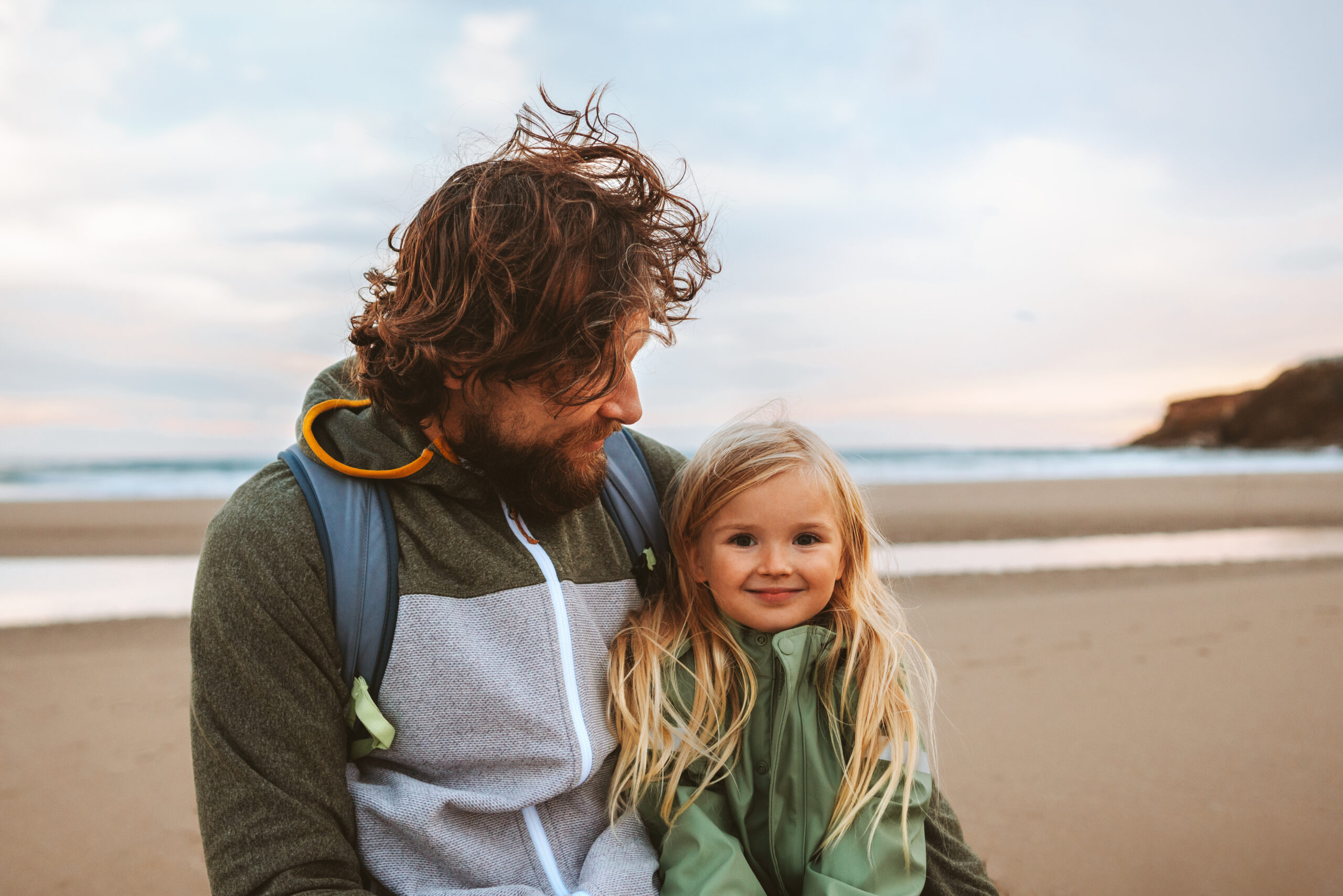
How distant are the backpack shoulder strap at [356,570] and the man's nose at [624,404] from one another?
0.46m

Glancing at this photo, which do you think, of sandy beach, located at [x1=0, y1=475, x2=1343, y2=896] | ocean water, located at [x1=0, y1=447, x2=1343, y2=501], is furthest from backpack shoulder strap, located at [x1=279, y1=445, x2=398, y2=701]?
ocean water, located at [x1=0, y1=447, x2=1343, y2=501]

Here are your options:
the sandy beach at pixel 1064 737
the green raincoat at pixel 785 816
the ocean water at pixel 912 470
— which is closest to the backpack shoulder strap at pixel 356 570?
the green raincoat at pixel 785 816

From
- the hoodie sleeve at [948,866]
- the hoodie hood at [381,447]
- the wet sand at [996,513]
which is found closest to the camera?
the hoodie hood at [381,447]

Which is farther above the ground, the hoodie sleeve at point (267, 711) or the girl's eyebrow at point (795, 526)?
the girl's eyebrow at point (795, 526)

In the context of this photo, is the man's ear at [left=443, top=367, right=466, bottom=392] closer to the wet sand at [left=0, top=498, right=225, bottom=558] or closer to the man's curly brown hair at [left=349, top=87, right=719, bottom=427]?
the man's curly brown hair at [left=349, top=87, right=719, bottom=427]

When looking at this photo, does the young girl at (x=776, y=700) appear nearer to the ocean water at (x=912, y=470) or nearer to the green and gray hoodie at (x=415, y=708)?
the green and gray hoodie at (x=415, y=708)

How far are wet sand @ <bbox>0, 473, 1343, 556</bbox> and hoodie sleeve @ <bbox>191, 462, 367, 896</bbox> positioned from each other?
9512 millimetres

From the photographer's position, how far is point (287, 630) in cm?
141

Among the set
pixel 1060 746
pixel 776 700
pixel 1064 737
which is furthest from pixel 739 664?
pixel 1064 737

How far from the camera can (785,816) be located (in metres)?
1.81

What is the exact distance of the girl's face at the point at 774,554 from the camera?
1929 millimetres

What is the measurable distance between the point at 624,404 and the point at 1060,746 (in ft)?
12.4

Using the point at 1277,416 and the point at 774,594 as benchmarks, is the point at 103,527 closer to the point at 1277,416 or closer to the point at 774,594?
the point at 774,594

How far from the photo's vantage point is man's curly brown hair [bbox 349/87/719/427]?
164 centimetres
